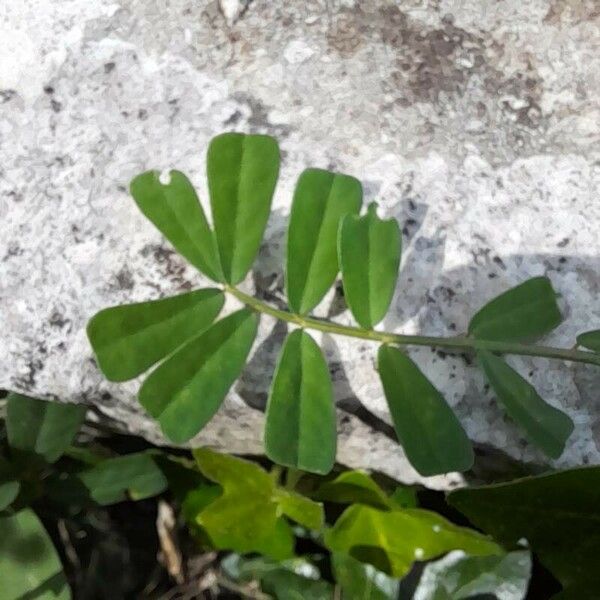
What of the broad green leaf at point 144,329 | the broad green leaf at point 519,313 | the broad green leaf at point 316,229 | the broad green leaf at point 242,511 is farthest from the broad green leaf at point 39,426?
the broad green leaf at point 519,313

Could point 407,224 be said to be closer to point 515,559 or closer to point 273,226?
point 273,226

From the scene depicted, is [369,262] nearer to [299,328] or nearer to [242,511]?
[299,328]

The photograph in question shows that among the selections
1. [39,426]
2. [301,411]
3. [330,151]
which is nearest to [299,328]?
[301,411]

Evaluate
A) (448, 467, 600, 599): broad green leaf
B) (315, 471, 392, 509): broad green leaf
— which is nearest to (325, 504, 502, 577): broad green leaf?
(315, 471, 392, 509): broad green leaf

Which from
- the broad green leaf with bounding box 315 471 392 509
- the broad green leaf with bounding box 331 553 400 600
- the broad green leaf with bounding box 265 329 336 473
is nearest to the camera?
the broad green leaf with bounding box 265 329 336 473

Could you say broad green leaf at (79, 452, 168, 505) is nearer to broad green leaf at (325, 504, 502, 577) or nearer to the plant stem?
broad green leaf at (325, 504, 502, 577)

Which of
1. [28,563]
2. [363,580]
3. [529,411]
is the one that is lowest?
[363,580]
